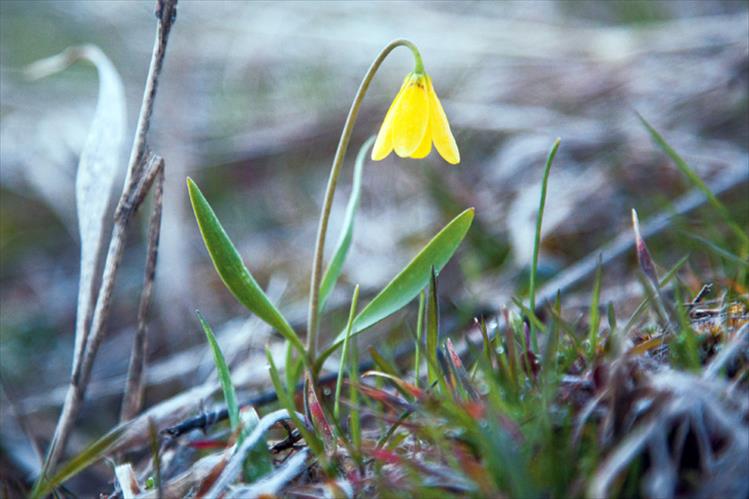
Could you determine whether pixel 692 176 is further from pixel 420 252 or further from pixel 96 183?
pixel 96 183

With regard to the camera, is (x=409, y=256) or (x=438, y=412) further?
(x=409, y=256)

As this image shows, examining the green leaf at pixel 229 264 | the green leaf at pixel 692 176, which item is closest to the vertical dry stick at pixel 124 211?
the green leaf at pixel 229 264

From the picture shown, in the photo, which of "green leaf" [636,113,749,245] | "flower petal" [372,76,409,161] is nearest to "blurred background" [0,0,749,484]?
"green leaf" [636,113,749,245]

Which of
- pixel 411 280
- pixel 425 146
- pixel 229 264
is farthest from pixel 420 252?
pixel 229 264

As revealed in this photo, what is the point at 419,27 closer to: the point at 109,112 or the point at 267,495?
the point at 109,112

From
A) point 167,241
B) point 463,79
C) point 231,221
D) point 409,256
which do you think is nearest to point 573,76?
point 463,79

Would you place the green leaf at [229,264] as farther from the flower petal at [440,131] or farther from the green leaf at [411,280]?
the flower petal at [440,131]
